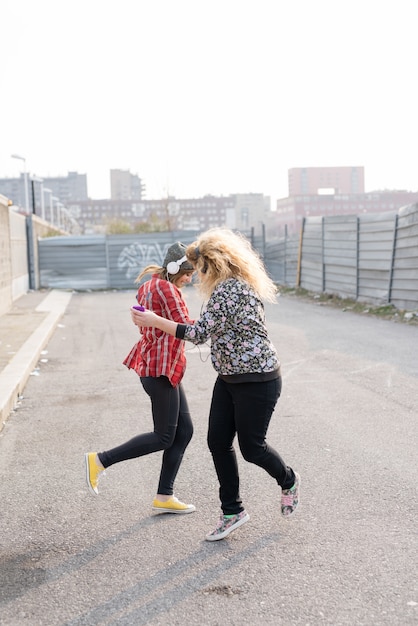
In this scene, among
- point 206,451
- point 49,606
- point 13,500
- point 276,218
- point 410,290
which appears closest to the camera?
point 49,606

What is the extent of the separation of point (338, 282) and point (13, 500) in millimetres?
17524

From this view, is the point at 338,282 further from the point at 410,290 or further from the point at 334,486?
the point at 334,486

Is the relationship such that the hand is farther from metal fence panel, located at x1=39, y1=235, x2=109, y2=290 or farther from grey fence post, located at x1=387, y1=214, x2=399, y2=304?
metal fence panel, located at x1=39, y1=235, x2=109, y2=290

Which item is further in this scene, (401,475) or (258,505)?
(401,475)

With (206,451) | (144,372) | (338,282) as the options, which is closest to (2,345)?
(206,451)

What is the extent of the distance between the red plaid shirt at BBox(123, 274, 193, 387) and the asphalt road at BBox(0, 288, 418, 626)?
3.10ft

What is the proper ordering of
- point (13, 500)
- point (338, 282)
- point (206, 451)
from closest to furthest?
point (13, 500), point (206, 451), point (338, 282)

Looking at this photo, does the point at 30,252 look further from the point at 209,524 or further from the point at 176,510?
the point at 209,524

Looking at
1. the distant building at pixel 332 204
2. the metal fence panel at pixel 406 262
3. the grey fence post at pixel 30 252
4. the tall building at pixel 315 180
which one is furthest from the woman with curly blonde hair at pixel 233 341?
the tall building at pixel 315 180

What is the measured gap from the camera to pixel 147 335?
182 inches

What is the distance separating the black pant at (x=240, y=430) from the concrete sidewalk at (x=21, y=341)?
350 cm

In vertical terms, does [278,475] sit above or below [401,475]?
above

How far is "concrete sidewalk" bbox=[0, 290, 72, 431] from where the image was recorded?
847 centimetres

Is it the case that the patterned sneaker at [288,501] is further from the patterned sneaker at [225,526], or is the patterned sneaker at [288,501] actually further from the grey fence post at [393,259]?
the grey fence post at [393,259]
